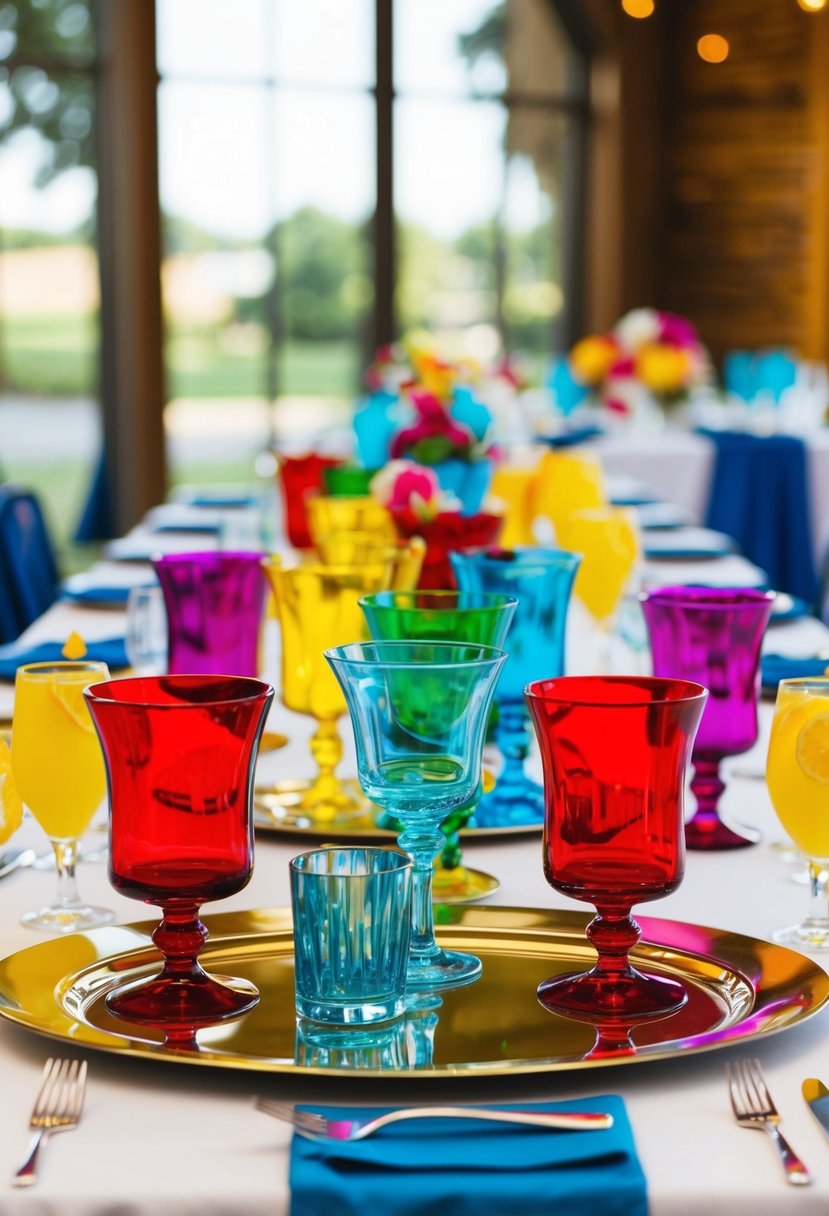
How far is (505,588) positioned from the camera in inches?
58.6

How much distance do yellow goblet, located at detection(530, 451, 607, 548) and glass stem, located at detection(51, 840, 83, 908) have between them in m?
1.61

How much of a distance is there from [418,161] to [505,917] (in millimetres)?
8180

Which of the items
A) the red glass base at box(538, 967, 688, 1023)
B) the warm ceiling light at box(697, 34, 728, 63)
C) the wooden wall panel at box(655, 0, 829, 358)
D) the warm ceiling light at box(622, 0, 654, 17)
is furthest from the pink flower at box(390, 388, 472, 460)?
the wooden wall panel at box(655, 0, 829, 358)

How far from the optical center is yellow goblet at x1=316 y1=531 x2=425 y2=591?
Answer: 1.61 metres

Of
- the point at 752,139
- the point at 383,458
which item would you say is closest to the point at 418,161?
the point at 752,139

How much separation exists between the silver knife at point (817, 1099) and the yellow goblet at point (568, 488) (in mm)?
1878

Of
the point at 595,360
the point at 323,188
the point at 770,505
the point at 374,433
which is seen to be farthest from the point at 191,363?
the point at 374,433

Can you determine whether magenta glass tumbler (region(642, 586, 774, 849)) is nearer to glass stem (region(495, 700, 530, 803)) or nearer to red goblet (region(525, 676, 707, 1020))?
glass stem (region(495, 700, 530, 803))

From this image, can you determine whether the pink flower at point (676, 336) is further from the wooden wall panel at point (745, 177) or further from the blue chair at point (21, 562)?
the blue chair at point (21, 562)

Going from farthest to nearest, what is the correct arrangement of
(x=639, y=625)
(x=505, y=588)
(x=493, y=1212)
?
(x=639, y=625) < (x=505, y=588) < (x=493, y=1212)

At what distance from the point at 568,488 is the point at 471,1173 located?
6.98 ft

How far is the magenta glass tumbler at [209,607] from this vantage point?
1.63 metres

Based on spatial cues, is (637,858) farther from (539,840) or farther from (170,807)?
(539,840)

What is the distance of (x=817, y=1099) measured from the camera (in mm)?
844
